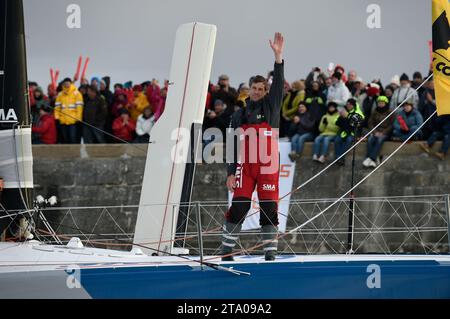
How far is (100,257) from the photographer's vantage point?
8.69 m

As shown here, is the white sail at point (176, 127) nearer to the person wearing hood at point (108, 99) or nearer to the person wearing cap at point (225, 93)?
the person wearing cap at point (225, 93)

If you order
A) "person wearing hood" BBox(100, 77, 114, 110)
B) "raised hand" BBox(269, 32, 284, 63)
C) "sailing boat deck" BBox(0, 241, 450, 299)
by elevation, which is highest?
"raised hand" BBox(269, 32, 284, 63)

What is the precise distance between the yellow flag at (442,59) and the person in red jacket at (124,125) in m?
6.37

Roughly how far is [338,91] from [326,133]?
2.06 ft

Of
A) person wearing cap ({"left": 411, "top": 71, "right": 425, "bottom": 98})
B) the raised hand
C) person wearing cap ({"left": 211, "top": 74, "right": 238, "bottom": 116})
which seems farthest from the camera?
person wearing cap ({"left": 211, "top": 74, "right": 238, "bottom": 116})

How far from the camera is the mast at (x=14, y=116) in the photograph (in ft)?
31.9

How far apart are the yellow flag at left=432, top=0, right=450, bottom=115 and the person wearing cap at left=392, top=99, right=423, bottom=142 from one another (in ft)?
12.2

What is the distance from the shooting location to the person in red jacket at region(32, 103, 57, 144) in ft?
51.3

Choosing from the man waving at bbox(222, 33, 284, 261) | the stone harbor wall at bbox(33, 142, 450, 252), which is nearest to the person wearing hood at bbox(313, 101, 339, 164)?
the stone harbor wall at bbox(33, 142, 450, 252)

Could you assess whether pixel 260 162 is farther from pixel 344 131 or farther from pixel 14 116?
pixel 344 131

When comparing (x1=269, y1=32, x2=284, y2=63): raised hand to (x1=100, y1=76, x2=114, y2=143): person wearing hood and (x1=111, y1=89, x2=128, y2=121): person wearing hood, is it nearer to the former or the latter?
(x1=111, y1=89, x2=128, y2=121): person wearing hood

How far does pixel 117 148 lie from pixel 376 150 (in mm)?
4096

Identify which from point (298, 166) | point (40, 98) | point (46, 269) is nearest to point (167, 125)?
point (46, 269)

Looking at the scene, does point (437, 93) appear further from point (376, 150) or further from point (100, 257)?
point (376, 150)
